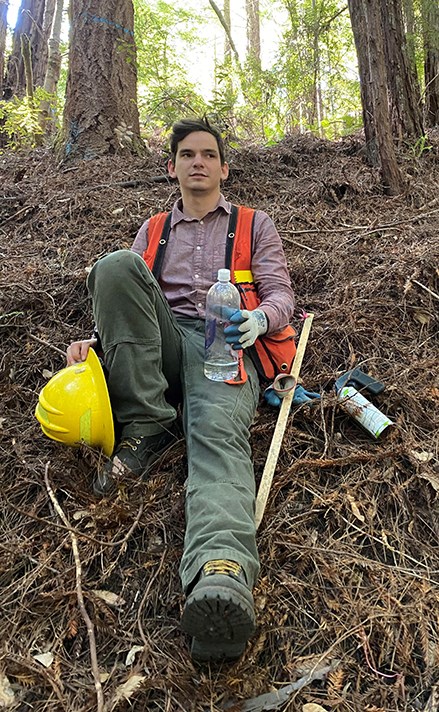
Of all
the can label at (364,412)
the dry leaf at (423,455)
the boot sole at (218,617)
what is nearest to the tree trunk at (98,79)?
the can label at (364,412)

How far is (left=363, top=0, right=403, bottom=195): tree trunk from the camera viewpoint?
15.3ft

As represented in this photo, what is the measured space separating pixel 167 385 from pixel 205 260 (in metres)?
0.77

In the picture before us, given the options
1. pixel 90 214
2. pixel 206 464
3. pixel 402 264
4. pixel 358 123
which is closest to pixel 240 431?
pixel 206 464

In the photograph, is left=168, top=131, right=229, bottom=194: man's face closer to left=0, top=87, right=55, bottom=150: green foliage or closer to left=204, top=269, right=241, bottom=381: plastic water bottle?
left=204, top=269, right=241, bottom=381: plastic water bottle

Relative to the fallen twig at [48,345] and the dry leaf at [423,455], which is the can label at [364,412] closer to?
the dry leaf at [423,455]

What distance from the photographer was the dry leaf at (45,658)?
167cm

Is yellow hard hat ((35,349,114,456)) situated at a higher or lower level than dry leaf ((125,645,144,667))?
higher

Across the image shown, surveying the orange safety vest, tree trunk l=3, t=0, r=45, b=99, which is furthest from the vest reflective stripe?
tree trunk l=3, t=0, r=45, b=99

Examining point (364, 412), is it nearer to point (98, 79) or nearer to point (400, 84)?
point (400, 84)

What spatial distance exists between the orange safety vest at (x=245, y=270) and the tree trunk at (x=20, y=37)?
25.6ft

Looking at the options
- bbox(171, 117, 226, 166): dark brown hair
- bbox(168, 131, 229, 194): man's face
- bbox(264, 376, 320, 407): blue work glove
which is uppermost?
bbox(171, 117, 226, 166): dark brown hair

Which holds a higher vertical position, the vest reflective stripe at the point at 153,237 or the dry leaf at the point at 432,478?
the vest reflective stripe at the point at 153,237

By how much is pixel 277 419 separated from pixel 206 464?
2.12 feet

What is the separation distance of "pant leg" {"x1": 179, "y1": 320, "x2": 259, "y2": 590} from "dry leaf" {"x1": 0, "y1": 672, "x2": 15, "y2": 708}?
62 centimetres
